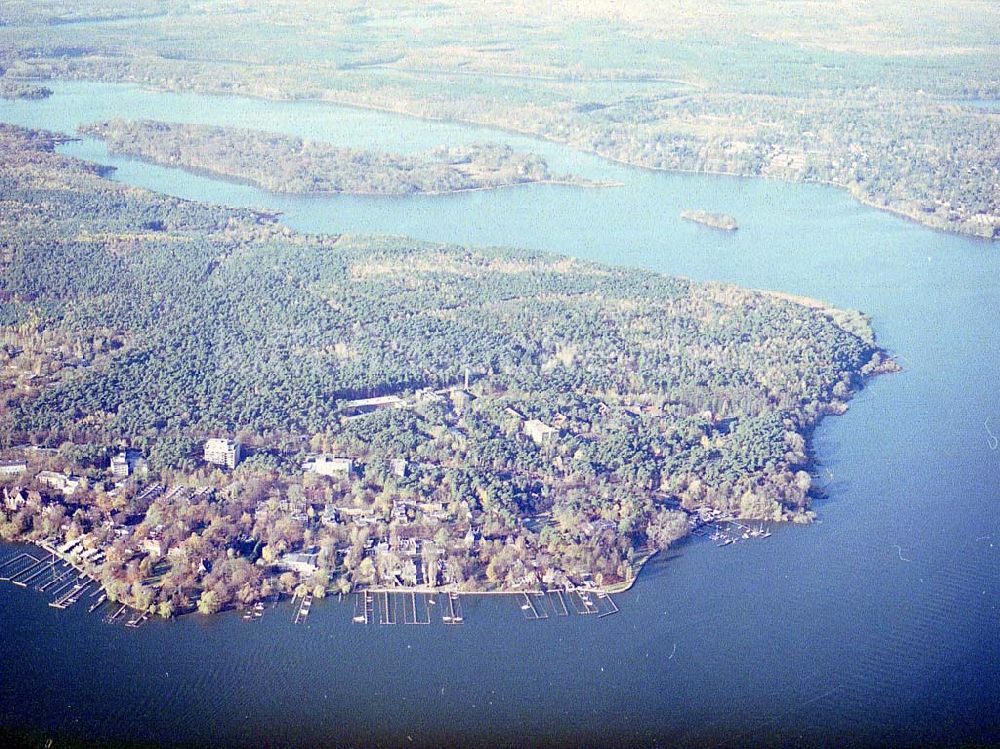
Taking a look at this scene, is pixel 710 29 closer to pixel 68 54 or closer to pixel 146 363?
pixel 68 54

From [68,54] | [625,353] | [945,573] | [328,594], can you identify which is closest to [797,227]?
[625,353]

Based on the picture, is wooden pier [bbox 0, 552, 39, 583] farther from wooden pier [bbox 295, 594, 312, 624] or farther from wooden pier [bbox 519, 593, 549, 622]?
wooden pier [bbox 519, 593, 549, 622]

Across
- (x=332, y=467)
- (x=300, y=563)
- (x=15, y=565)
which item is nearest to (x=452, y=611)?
(x=300, y=563)

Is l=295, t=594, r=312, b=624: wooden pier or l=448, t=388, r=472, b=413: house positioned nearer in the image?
l=295, t=594, r=312, b=624: wooden pier

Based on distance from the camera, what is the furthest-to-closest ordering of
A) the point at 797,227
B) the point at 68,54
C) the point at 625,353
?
the point at 68,54
the point at 797,227
the point at 625,353

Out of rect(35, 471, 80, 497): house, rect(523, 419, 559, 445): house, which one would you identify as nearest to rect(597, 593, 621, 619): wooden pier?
rect(523, 419, 559, 445): house

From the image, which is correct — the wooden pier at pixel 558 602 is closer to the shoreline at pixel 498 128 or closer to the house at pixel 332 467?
the house at pixel 332 467
